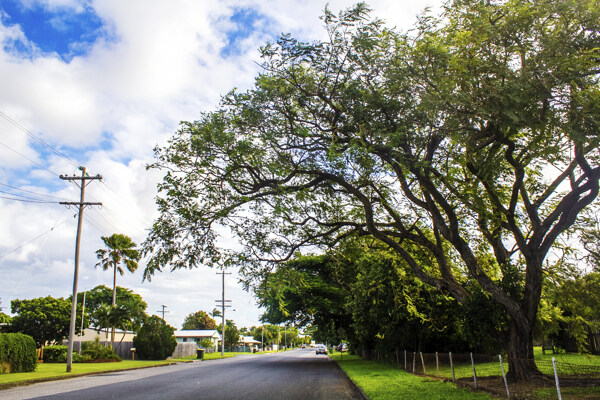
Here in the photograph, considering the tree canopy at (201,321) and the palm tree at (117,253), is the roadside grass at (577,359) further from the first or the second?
the tree canopy at (201,321)

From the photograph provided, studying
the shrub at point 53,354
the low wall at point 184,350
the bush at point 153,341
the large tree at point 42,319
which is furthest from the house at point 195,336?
the shrub at point 53,354

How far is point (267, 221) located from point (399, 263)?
310 inches

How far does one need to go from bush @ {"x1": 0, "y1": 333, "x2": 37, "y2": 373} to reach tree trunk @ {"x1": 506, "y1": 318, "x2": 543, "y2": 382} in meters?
23.2

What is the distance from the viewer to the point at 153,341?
42.2 meters

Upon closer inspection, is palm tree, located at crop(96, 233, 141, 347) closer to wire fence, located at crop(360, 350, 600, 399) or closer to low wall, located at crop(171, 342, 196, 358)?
low wall, located at crop(171, 342, 196, 358)

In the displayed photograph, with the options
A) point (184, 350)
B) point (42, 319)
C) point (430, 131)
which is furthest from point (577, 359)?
point (42, 319)

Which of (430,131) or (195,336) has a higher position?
(430,131)

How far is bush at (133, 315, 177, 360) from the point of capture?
42125 millimetres

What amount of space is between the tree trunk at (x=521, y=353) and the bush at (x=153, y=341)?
3733 cm

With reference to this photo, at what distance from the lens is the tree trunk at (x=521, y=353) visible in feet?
38.1

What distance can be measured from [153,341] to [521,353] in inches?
1489

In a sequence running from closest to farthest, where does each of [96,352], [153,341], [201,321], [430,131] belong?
[430,131]
[96,352]
[153,341]
[201,321]

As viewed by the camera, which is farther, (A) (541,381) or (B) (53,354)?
(B) (53,354)

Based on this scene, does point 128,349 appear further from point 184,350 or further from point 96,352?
point 96,352
